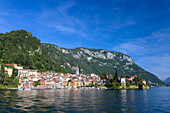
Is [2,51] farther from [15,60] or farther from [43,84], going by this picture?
[43,84]

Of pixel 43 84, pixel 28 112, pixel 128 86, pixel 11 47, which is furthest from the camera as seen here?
pixel 11 47

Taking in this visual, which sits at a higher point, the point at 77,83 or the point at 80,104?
the point at 77,83

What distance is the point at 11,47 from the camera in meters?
188

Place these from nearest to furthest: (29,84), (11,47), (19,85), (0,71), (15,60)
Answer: (0,71), (19,85), (29,84), (15,60), (11,47)

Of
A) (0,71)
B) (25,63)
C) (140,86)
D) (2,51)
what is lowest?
(140,86)

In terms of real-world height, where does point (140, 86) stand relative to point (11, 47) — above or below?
below

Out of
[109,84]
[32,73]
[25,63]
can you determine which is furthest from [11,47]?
[109,84]

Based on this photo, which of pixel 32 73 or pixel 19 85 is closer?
pixel 19 85

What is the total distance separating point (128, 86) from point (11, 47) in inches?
5562

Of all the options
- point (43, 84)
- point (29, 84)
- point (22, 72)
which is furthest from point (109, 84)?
point (22, 72)

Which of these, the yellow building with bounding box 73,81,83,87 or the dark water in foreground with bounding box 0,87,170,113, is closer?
the dark water in foreground with bounding box 0,87,170,113

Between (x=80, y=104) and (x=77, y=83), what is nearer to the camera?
(x=80, y=104)

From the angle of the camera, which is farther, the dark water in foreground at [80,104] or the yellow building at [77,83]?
the yellow building at [77,83]

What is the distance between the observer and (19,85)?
378 ft
